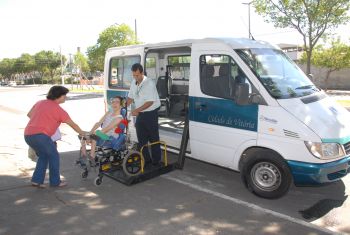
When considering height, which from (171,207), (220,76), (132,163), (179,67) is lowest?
(171,207)

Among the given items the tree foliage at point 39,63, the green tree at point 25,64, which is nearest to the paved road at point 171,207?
the tree foliage at point 39,63

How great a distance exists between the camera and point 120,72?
26.9 feet

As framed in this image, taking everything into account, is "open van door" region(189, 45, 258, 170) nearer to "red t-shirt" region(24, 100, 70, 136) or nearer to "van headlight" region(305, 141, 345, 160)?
"van headlight" region(305, 141, 345, 160)

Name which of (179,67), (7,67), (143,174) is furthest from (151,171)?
(7,67)

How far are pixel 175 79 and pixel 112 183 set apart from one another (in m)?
3.46

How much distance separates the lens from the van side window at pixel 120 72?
7.88m

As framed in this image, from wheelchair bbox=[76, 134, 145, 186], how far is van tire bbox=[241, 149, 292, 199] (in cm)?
183

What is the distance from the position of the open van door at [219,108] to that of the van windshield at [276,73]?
0.22 m

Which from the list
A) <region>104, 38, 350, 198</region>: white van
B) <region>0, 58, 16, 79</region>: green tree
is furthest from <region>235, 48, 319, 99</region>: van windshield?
<region>0, 58, 16, 79</region>: green tree

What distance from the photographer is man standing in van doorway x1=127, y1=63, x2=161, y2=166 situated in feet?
20.2

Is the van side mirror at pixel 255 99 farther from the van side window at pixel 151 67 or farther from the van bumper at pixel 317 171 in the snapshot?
the van side window at pixel 151 67

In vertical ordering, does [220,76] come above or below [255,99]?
above

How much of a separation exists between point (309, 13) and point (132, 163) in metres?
14.8

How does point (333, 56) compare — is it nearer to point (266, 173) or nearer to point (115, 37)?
point (115, 37)
